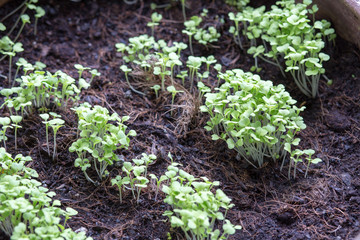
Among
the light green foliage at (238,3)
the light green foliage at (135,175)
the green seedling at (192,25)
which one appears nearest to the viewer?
the light green foliage at (135,175)

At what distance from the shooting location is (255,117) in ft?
8.78

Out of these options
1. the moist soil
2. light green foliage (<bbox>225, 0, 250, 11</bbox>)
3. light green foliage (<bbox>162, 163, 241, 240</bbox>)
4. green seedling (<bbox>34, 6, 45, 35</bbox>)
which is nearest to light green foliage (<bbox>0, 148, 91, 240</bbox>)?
the moist soil

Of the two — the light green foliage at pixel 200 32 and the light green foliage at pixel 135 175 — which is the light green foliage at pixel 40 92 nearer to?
the light green foliage at pixel 135 175

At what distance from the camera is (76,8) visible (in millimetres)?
3811

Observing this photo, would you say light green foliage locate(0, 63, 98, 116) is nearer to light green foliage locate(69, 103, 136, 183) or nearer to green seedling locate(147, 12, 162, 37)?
light green foliage locate(69, 103, 136, 183)

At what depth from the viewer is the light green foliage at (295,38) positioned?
288cm

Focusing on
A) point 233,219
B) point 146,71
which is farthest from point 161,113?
point 233,219

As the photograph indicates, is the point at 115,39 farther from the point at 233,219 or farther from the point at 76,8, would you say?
the point at 233,219

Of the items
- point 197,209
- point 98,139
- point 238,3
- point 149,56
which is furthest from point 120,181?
point 238,3

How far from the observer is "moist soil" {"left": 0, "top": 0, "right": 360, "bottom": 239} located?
249 centimetres

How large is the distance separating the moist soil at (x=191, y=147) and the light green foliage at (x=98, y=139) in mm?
159

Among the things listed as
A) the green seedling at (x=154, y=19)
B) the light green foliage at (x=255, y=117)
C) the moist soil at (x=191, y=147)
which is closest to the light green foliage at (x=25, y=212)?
the moist soil at (x=191, y=147)

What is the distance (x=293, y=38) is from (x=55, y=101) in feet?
5.25

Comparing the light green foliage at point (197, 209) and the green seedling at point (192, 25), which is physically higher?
the green seedling at point (192, 25)
